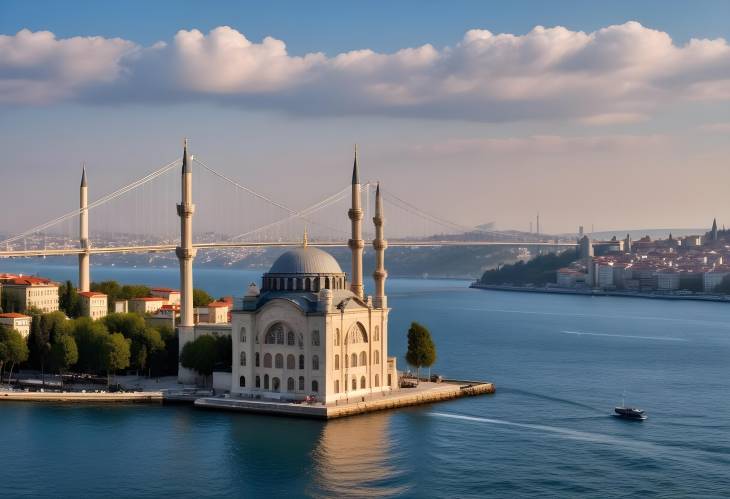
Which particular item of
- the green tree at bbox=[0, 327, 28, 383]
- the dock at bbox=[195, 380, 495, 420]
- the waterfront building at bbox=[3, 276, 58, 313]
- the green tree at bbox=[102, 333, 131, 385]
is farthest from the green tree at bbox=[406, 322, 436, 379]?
the waterfront building at bbox=[3, 276, 58, 313]

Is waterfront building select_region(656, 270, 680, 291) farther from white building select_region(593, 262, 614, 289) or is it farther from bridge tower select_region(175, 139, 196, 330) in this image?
bridge tower select_region(175, 139, 196, 330)

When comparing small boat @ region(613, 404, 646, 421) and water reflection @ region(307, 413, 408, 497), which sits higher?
small boat @ region(613, 404, 646, 421)

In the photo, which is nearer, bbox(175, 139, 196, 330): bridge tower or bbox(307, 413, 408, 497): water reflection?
bbox(307, 413, 408, 497): water reflection

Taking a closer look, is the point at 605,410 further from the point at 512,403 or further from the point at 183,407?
the point at 183,407

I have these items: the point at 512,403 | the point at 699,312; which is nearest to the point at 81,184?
the point at 512,403

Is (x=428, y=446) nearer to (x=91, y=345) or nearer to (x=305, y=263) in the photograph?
(x=305, y=263)

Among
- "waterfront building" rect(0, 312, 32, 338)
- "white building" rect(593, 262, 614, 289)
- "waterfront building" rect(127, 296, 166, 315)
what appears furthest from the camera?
"white building" rect(593, 262, 614, 289)
